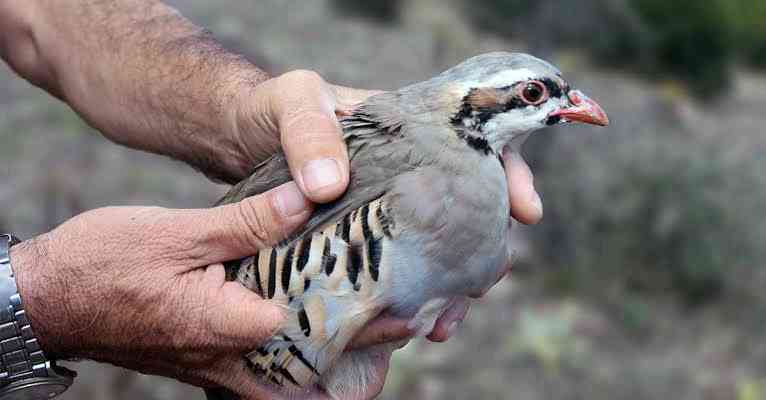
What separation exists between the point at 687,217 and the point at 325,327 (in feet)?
A: 23.5

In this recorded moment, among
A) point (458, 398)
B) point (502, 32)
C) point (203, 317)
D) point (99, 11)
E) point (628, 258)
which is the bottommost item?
point (502, 32)

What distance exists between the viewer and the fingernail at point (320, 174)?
3.01 metres

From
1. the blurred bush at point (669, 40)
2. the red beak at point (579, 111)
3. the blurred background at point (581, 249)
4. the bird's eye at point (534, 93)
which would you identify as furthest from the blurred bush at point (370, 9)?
the bird's eye at point (534, 93)

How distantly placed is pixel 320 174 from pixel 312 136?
6.7 inches

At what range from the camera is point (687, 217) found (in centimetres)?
948

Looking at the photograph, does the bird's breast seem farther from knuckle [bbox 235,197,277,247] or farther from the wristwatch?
the wristwatch

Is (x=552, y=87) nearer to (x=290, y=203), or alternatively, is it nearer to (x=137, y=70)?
(x=290, y=203)

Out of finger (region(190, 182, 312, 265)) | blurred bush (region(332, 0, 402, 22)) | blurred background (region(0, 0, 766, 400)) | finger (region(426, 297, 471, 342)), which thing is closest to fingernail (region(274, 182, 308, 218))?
finger (region(190, 182, 312, 265))

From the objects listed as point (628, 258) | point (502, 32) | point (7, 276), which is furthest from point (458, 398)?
point (502, 32)

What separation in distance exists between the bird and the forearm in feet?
2.07

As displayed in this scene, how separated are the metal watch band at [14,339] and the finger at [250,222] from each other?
0.54m

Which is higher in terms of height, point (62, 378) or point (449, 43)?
point (62, 378)

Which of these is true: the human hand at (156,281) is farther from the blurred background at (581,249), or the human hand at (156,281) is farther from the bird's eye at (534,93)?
the blurred background at (581,249)

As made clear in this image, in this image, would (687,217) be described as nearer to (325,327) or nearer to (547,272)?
(547,272)
